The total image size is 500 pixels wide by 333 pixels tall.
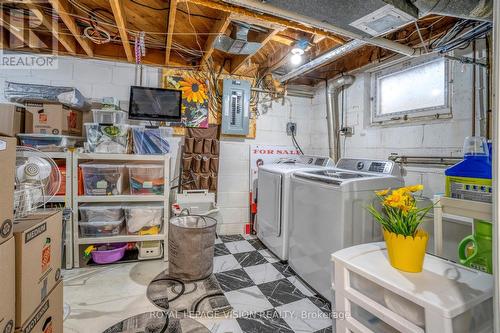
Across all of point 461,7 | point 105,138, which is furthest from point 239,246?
point 461,7

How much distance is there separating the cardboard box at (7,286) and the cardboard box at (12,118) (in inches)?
61.2

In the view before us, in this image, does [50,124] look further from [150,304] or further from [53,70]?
[150,304]

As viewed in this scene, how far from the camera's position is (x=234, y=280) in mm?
2281

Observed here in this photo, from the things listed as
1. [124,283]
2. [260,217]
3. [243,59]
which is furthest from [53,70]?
[260,217]

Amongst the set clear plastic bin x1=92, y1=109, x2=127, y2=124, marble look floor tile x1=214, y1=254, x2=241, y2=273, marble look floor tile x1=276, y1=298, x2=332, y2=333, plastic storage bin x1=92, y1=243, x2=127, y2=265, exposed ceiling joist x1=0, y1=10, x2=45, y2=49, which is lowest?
marble look floor tile x1=276, y1=298, x2=332, y2=333

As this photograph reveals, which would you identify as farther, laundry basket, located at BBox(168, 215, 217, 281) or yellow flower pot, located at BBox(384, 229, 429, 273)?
laundry basket, located at BBox(168, 215, 217, 281)

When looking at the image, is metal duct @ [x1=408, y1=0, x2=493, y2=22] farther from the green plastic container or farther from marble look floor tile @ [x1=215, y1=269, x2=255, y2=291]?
marble look floor tile @ [x1=215, y1=269, x2=255, y2=291]

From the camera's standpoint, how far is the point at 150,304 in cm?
190


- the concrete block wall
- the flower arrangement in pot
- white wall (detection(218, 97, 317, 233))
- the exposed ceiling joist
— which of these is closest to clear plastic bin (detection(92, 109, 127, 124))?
the concrete block wall

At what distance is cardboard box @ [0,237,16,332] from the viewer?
Answer: 2.85 ft

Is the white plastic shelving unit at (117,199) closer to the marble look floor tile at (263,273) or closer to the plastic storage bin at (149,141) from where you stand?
the plastic storage bin at (149,141)

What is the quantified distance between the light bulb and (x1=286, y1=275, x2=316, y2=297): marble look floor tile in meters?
2.32

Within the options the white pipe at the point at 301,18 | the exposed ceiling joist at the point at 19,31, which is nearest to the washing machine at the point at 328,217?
the white pipe at the point at 301,18

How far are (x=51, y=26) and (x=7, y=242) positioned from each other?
232 cm
